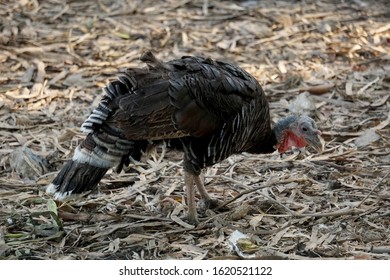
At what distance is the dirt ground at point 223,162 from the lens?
552cm

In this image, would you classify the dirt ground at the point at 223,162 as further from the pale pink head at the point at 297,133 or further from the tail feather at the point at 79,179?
the pale pink head at the point at 297,133

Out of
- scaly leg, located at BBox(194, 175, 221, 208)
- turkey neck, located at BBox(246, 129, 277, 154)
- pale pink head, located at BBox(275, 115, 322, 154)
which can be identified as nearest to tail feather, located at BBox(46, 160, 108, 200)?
scaly leg, located at BBox(194, 175, 221, 208)

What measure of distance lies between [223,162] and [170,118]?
4.84 feet

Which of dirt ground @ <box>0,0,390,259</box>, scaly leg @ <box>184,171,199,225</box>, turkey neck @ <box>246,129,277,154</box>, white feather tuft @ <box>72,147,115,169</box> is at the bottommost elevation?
dirt ground @ <box>0,0,390,259</box>

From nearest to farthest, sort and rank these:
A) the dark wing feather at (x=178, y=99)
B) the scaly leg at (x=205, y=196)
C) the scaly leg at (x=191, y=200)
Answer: the dark wing feather at (x=178, y=99) → the scaly leg at (x=191, y=200) → the scaly leg at (x=205, y=196)

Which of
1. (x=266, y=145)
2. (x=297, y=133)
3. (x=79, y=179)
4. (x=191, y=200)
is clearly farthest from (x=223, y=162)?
(x=79, y=179)

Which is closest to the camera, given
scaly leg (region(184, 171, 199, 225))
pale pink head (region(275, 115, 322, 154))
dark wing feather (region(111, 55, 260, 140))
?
dark wing feather (region(111, 55, 260, 140))

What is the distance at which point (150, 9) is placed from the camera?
981 centimetres

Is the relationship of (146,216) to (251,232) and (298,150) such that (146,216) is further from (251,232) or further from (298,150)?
(298,150)

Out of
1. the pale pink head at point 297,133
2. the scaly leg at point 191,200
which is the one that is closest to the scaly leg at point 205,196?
the scaly leg at point 191,200

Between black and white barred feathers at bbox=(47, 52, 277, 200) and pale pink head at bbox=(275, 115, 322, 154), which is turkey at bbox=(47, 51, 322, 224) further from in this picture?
pale pink head at bbox=(275, 115, 322, 154)

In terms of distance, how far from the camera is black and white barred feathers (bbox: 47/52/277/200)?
5.38m

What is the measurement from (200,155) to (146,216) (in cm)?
59

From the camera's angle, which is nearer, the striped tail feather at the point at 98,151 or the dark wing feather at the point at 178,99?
the dark wing feather at the point at 178,99
